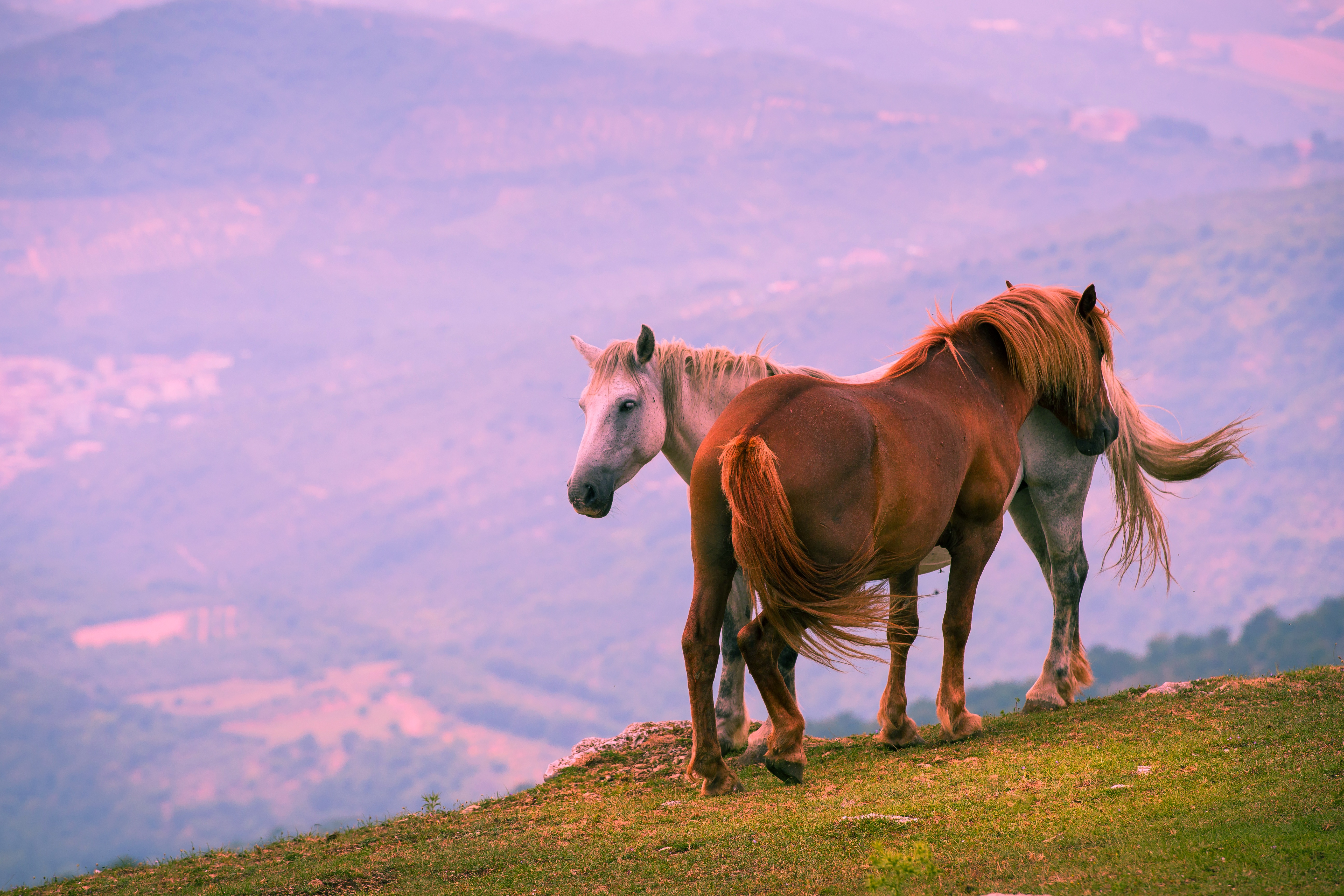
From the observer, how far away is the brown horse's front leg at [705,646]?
20.2 feet

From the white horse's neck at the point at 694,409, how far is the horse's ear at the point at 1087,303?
234 centimetres

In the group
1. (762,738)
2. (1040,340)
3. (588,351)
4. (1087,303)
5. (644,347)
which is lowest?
(762,738)

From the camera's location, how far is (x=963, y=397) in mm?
7164

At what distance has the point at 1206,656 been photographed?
94.3 m

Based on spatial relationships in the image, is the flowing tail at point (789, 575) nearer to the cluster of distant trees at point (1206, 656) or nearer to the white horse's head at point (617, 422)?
the white horse's head at point (617, 422)

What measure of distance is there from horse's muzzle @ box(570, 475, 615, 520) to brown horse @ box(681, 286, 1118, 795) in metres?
1.65

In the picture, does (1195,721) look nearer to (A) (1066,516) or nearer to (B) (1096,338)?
(A) (1066,516)

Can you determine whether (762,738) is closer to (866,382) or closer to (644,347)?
(866,382)

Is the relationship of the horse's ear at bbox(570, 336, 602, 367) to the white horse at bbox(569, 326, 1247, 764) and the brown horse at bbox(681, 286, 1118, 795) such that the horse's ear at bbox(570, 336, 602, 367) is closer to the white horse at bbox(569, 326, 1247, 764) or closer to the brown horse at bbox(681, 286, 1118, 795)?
the white horse at bbox(569, 326, 1247, 764)

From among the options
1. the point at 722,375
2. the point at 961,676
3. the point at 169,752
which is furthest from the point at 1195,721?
the point at 169,752

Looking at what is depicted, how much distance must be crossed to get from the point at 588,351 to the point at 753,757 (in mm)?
3203

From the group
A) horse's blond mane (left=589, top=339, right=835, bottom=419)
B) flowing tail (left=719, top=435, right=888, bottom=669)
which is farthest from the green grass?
horse's blond mane (left=589, top=339, right=835, bottom=419)

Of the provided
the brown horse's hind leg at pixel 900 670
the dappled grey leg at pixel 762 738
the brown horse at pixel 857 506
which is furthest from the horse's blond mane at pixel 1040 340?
the dappled grey leg at pixel 762 738

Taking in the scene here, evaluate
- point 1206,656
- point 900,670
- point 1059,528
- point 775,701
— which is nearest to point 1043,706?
point 1059,528
